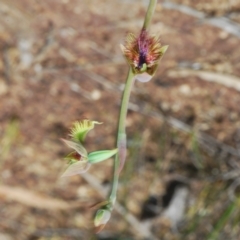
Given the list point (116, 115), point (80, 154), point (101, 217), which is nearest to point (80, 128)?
point (80, 154)

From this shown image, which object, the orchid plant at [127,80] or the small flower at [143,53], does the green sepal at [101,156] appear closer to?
the orchid plant at [127,80]

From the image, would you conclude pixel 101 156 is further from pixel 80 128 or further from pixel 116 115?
pixel 116 115

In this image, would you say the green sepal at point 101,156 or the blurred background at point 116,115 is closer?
the green sepal at point 101,156

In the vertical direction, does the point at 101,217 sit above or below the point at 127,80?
below

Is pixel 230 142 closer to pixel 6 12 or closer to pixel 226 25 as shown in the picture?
pixel 226 25

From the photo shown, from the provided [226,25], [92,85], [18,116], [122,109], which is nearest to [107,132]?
[92,85]

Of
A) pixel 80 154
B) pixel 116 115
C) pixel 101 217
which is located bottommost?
pixel 101 217

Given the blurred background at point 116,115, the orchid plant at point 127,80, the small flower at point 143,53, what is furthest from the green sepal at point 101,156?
the blurred background at point 116,115
